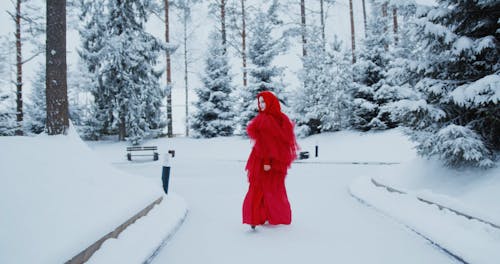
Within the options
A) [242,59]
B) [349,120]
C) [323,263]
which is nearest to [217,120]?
[242,59]

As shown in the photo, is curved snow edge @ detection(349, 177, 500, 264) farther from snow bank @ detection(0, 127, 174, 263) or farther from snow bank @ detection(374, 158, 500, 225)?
snow bank @ detection(0, 127, 174, 263)

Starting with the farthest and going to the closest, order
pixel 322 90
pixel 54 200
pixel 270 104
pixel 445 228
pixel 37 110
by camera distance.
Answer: pixel 37 110 → pixel 322 90 → pixel 270 104 → pixel 445 228 → pixel 54 200

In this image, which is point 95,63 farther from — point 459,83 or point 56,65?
point 459,83

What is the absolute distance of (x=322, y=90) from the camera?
76.9 feet

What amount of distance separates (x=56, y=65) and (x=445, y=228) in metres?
8.00

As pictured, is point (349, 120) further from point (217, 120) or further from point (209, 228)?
point (209, 228)

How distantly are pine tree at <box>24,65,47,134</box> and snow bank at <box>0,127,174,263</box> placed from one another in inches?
1001

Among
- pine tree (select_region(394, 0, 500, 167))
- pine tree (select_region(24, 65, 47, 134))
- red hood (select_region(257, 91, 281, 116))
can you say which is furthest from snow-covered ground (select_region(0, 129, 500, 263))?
pine tree (select_region(24, 65, 47, 134))

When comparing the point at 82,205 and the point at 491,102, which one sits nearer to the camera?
the point at 82,205

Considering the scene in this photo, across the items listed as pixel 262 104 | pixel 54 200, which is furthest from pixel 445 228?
pixel 54 200

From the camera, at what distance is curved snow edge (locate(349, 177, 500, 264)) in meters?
3.98

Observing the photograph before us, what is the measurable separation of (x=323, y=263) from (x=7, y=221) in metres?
3.12

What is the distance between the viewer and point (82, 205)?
169 inches

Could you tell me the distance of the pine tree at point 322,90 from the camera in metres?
23.2
